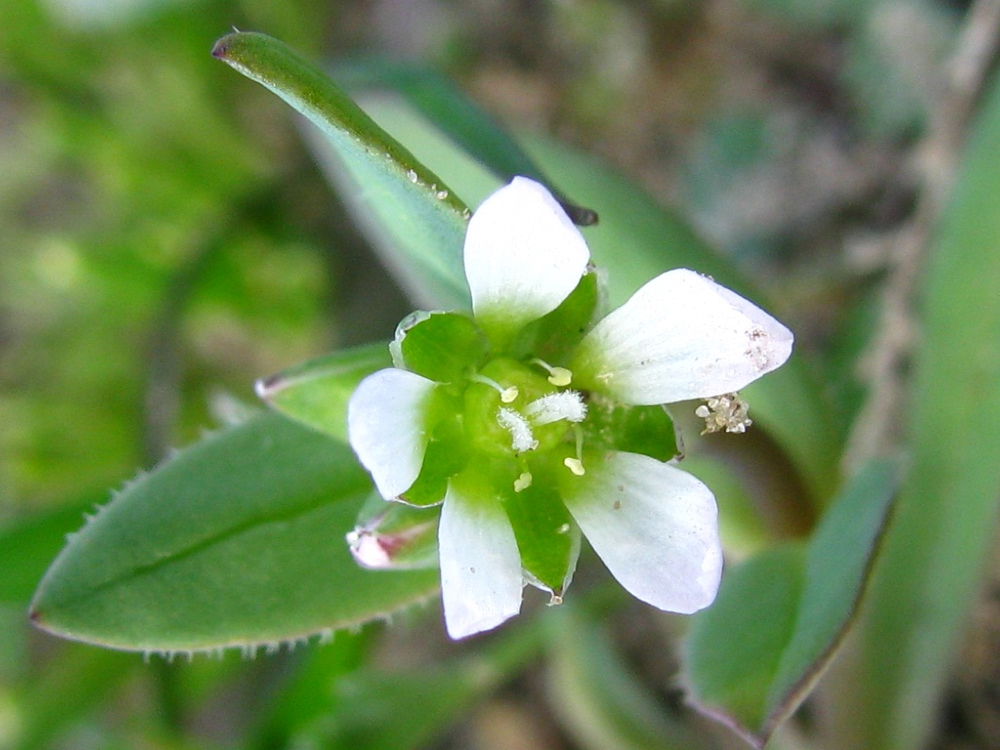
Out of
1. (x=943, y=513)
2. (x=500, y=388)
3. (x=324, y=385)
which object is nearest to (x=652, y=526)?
(x=500, y=388)

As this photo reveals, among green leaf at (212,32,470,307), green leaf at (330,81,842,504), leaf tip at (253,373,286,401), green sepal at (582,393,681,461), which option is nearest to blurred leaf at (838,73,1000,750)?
green leaf at (330,81,842,504)

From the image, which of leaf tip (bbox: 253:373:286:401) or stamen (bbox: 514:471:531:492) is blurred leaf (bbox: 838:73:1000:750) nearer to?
stamen (bbox: 514:471:531:492)

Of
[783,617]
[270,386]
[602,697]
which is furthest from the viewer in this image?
[602,697]

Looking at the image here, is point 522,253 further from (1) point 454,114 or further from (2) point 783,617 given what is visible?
(2) point 783,617

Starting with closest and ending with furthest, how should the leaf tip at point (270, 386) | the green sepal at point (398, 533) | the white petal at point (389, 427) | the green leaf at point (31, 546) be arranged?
1. the white petal at point (389, 427)
2. the green sepal at point (398, 533)
3. the leaf tip at point (270, 386)
4. the green leaf at point (31, 546)

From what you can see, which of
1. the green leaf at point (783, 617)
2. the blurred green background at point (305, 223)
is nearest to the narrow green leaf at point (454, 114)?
the green leaf at point (783, 617)

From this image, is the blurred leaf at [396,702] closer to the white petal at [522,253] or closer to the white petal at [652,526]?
the white petal at [652,526]
